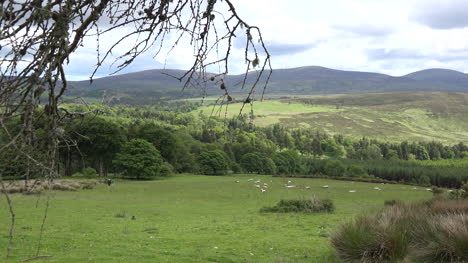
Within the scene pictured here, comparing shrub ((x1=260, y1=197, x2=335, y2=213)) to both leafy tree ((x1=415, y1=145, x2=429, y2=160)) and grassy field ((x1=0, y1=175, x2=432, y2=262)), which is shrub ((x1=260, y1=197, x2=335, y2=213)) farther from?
leafy tree ((x1=415, y1=145, x2=429, y2=160))

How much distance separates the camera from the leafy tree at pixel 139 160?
188 feet

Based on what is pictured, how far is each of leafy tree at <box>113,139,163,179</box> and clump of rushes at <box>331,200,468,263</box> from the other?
1929 inches

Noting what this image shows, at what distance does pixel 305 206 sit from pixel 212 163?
51.1 metres

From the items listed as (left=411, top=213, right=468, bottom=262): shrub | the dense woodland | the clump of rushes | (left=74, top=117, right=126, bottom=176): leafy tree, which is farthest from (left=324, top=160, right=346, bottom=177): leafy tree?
(left=411, top=213, right=468, bottom=262): shrub

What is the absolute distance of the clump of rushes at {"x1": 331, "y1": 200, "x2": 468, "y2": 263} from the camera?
32.8 ft

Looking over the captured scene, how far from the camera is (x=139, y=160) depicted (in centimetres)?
5769

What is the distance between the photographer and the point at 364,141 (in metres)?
160

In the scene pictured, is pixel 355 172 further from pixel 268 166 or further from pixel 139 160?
pixel 139 160

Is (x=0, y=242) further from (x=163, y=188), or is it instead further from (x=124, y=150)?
(x=124, y=150)

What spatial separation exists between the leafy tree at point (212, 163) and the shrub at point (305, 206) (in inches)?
1944

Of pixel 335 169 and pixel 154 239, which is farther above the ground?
pixel 154 239

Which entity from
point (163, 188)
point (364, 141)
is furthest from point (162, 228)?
point (364, 141)

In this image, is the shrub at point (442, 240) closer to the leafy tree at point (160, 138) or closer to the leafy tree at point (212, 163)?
the leafy tree at point (160, 138)

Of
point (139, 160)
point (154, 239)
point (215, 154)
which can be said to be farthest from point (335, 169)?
point (154, 239)
